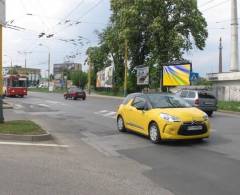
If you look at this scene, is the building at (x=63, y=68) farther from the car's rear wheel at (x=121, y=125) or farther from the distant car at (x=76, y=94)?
the car's rear wheel at (x=121, y=125)

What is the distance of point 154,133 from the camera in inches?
526

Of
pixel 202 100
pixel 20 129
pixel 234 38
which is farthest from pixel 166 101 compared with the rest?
pixel 234 38

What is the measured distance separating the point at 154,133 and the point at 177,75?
3371 cm

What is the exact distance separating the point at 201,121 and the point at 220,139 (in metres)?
1.63

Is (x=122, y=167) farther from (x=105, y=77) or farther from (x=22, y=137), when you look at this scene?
(x=105, y=77)

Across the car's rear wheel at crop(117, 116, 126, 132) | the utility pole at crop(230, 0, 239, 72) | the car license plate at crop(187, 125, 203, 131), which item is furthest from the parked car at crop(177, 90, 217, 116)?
the utility pole at crop(230, 0, 239, 72)

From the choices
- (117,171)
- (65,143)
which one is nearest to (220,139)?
(65,143)

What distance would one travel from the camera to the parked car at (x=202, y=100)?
26266 millimetres

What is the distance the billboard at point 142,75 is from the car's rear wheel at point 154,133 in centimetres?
4481

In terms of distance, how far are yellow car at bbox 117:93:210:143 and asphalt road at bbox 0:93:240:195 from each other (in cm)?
32

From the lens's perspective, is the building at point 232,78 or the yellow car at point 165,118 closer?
the yellow car at point 165,118

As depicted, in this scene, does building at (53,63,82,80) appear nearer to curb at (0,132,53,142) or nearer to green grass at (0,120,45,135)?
green grass at (0,120,45,135)

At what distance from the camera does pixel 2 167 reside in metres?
9.22

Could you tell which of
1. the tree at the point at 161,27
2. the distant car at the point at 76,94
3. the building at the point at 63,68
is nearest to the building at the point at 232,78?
the tree at the point at 161,27
